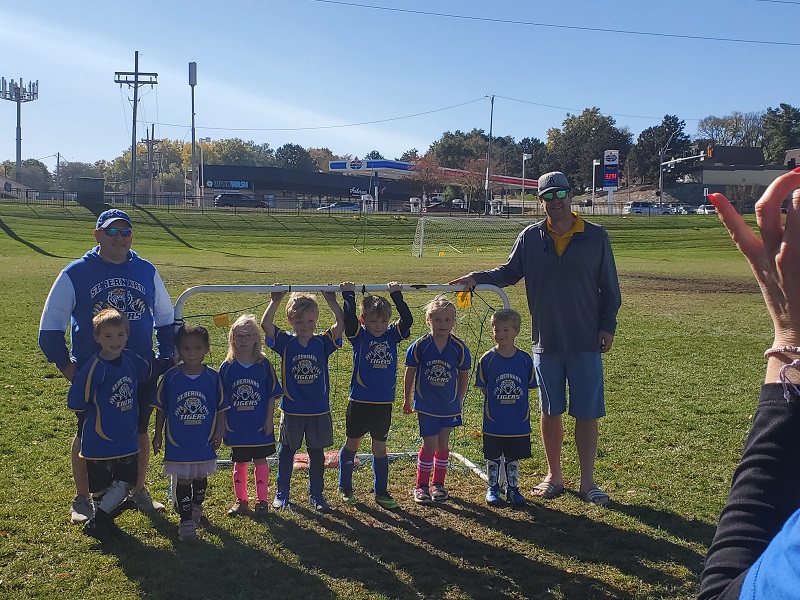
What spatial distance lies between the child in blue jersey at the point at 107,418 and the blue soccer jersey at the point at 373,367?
1632mm

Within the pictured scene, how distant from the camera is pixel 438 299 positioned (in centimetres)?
593

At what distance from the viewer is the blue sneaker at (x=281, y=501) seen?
555 cm

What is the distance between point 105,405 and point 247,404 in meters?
0.94

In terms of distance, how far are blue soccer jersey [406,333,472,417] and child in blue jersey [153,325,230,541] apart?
153cm

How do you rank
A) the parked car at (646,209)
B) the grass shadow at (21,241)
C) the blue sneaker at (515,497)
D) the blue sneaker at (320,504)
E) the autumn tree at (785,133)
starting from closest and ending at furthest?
the blue sneaker at (320,504) < the blue sneaker at (515,497) < the grass shadow at (21,241) < the parked car at (646,209) < the autumn tree at (785,133)

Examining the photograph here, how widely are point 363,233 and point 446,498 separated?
144 ft

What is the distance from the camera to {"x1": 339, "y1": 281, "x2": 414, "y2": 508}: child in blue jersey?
5.75m

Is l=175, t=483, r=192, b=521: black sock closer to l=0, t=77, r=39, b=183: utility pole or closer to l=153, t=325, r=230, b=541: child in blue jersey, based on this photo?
l=153, t=325, r=230, b=541: child in blue jersey

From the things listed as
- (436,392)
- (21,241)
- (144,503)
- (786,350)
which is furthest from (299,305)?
(21,241)

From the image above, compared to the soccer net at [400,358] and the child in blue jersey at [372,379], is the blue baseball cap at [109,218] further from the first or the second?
the child in blue jersey at [372,379]

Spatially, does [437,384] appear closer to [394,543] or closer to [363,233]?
[394,543]

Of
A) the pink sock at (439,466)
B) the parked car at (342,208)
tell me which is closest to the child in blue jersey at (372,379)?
the pink sock at (439,466)

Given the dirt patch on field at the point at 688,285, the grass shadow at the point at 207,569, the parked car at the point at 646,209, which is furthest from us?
the parked car at the point at 646,209

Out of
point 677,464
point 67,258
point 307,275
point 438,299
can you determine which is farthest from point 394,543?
point 67,258
